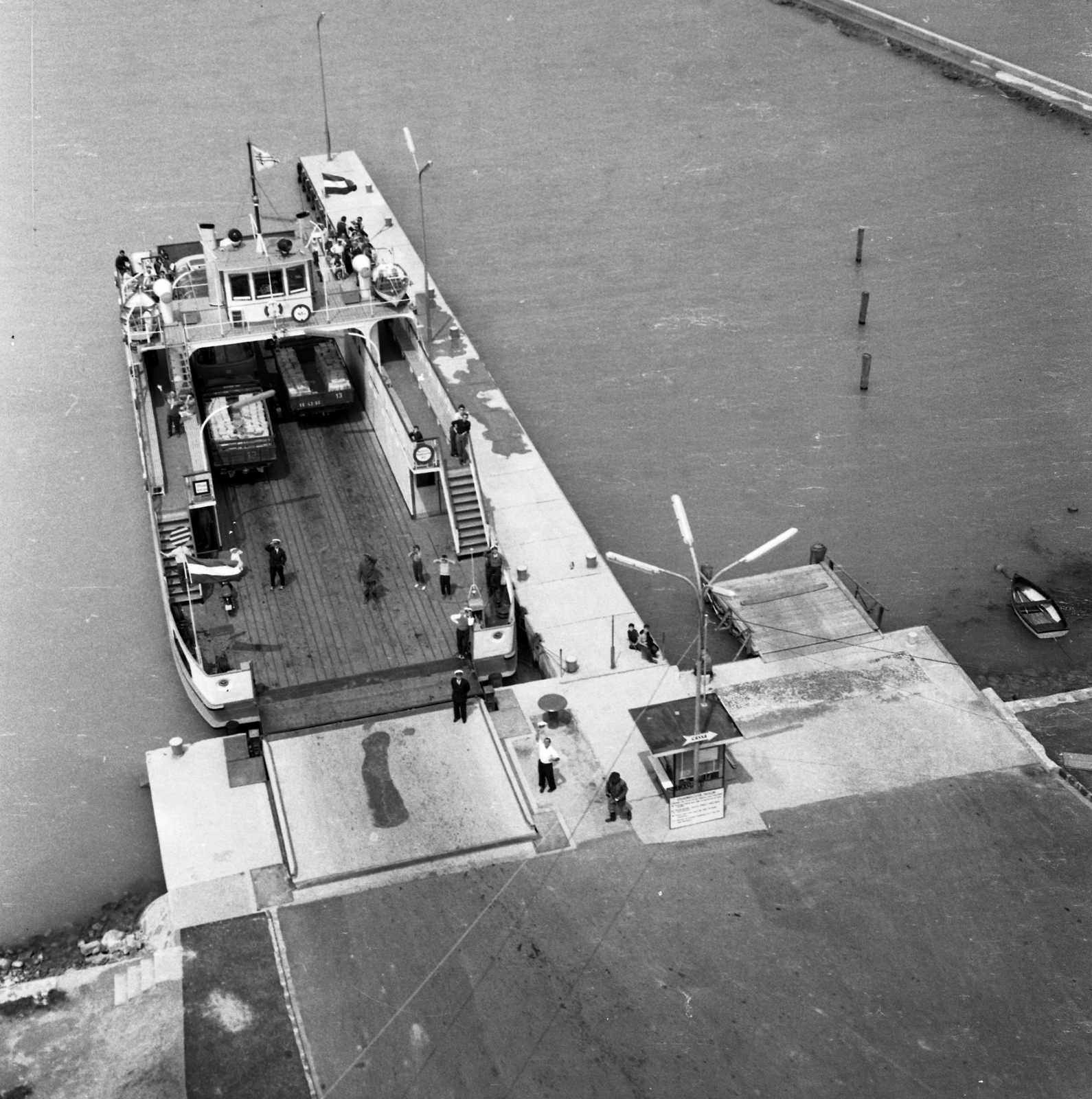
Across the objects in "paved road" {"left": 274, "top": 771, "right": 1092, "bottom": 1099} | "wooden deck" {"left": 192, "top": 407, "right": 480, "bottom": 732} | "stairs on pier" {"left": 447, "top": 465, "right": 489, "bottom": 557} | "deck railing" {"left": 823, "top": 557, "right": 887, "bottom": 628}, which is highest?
"stairs on pier" {"left": 447, "top": 465, "right": 489, "bottom": 557}

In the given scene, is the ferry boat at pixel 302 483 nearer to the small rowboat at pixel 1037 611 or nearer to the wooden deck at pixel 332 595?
the wooden deck at pixel 332 595

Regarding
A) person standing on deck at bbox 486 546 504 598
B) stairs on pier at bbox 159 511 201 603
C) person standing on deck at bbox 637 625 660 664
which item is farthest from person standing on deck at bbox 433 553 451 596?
stairs on pier at bbox 159 511 201 603

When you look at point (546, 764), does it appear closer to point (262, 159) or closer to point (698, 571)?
point (698, 571)

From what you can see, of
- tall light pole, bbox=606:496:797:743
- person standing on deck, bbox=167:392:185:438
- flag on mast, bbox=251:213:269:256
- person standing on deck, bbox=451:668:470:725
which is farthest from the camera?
flag on mast, bbox=251:213:269:256

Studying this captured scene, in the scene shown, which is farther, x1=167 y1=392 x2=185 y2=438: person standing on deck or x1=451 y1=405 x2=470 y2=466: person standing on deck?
x1=167 y1=392 x2=185 y2=438: person standing on deck

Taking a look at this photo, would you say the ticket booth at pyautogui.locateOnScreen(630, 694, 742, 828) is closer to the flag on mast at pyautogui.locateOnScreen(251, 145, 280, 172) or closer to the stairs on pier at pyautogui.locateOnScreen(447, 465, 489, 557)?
the stairs on pier at pyautogui.locateOnScreen(447, 465, 489, 557)

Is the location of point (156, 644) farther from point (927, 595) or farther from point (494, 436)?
point (927, 595)

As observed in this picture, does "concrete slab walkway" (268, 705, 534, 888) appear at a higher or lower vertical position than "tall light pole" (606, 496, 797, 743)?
lower

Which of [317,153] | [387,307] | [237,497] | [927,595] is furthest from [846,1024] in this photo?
[317,153]

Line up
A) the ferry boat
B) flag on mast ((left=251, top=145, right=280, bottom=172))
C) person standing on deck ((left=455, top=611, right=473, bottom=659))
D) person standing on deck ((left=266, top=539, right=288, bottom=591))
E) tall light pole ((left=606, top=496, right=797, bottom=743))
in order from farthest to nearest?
flag on mast ((left=251, top=145, right=280, bottom=172)) < person standing on deck ((left=266, top=539, right=288, bottom=591)) < the ferry boat < person standing on deck ((left=455, top=611, right=473, bottom=659)) < tall light pole ((left=606, top=496, right=797, bottom=743))
